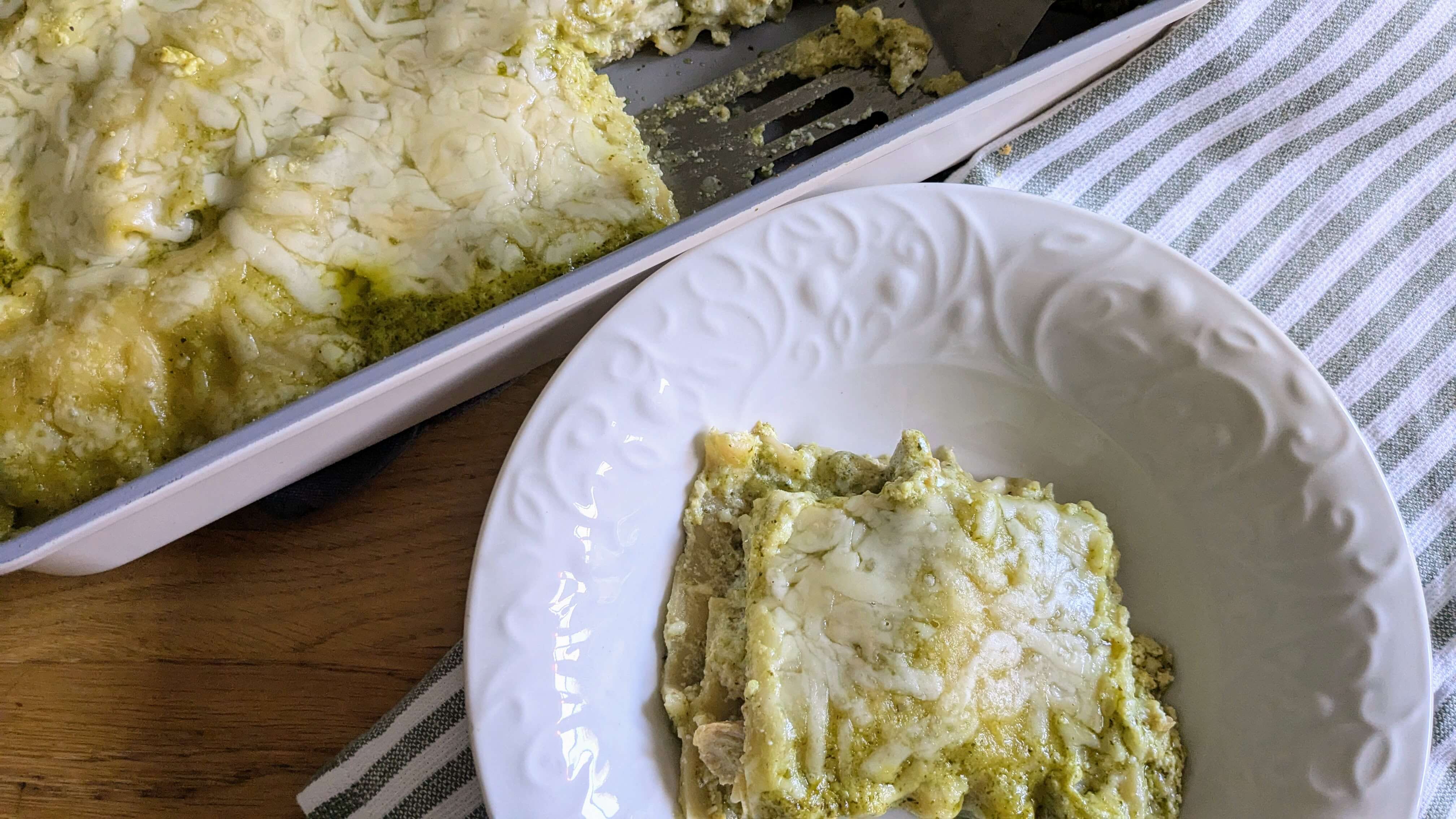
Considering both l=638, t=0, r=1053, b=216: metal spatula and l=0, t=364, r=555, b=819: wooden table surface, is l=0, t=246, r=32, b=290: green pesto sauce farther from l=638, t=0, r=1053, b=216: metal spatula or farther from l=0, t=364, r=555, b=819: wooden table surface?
l=638, t=0, r=1053, b=216: metal spatula

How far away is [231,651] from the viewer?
1.22 metres

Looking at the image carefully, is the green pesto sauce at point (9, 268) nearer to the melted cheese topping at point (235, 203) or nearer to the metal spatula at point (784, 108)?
the melted cheese topping at point (235, 203)

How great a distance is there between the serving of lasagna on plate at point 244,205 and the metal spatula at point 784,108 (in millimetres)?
206

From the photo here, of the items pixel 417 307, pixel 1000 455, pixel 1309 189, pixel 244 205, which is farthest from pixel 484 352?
pixel 1309 189

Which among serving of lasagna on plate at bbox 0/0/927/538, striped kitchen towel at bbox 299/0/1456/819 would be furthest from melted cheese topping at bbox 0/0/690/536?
striped kitchen towel at bbox 299/0/1456/819

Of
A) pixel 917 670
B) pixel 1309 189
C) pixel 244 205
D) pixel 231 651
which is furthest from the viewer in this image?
pixel 1309 189

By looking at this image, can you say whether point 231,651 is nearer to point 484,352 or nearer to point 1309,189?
point 484,352

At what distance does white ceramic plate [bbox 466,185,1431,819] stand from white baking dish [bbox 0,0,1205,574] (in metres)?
0.04

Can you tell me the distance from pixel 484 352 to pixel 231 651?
21.7 inches

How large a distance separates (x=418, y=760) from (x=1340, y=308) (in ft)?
4.54

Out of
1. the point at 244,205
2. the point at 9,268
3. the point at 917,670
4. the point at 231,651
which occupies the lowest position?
the point at 231,651

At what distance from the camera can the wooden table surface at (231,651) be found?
1.19 m

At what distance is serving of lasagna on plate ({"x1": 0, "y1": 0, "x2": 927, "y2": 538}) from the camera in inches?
42.5

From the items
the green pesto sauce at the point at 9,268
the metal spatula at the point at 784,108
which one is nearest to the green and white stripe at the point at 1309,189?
the metal spatula at the point at 784,108
